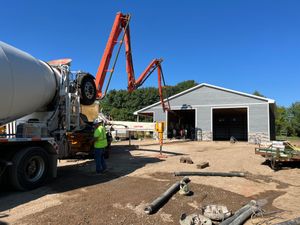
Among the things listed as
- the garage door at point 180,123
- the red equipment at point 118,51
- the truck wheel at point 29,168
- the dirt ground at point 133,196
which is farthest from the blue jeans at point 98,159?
the garage door at point 180,123

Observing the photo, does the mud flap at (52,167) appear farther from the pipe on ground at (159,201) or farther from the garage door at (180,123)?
the garage door at (180,123)

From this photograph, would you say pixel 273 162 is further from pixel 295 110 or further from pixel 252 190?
pixel 295 110

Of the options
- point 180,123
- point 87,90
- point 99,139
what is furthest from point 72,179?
point 180,123

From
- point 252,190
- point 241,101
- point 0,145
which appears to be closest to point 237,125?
point 241,101

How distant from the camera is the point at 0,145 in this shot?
7.46 metres

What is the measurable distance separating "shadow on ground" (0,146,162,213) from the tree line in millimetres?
57082

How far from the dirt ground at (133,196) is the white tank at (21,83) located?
2.08m

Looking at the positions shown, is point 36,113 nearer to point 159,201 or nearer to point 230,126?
point 159,201

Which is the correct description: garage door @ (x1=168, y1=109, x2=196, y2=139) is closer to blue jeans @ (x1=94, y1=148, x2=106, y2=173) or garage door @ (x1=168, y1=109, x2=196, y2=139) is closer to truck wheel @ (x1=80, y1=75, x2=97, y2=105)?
truck wheel @ (x1=80, y1=75, x2=97, y2=105)

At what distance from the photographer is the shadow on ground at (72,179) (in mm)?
7008

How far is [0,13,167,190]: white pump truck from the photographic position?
760 cm

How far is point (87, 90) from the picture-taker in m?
11.2

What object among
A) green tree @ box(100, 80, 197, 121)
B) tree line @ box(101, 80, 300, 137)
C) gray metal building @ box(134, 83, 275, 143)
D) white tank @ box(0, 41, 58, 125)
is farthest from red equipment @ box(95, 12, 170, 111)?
green tree @ box(100, 80, 197, 121)

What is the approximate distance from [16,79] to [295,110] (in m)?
72.8
